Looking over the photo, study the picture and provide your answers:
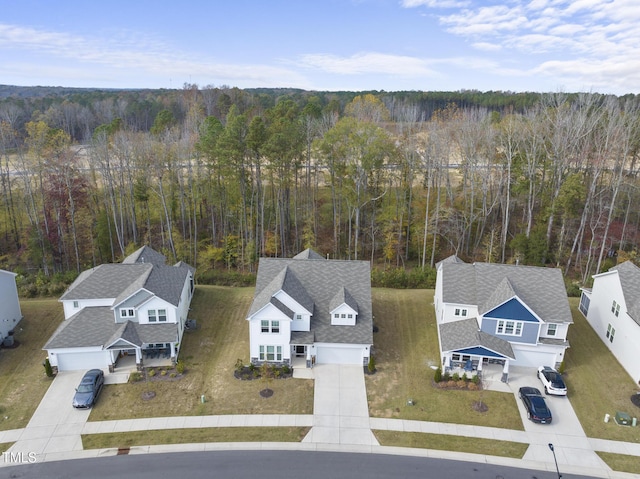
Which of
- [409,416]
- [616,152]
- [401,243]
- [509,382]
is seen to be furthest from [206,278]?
[616,152]

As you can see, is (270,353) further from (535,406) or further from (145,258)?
(535,406)

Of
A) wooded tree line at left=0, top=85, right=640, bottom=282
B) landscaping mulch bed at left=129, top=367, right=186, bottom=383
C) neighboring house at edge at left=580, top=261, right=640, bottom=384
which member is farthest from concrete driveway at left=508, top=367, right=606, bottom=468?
landscaping mulch bed at left=129, top=367, right=186, bottom=383

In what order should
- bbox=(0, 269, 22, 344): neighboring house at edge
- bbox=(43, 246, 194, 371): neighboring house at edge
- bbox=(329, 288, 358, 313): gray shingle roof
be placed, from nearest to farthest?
1. bbox=(43, 246, 194, 371): neighboring house at edge
2. bbox=(329, 288, 358, 313): gray shingle roof
3. bbox=(0, 269, 22, 344): neighboring house at edge

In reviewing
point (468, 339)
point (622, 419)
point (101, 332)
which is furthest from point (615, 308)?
point (101, 332)

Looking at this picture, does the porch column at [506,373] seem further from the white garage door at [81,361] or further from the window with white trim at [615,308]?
the white garage door at [81,361]

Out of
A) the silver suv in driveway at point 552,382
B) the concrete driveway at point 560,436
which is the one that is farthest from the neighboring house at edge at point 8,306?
the silver suv in driveway at point 552,382

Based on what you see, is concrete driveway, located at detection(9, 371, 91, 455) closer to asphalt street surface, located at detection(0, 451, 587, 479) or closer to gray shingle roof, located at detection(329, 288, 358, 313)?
asphalt street surface, located at detection(0, 451, 587, 479)
